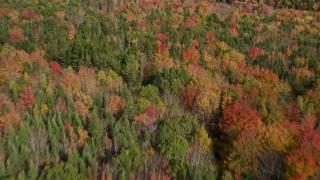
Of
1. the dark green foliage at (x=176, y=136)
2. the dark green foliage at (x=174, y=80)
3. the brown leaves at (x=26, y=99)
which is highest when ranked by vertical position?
the dark green foliage at (x=176, y=136)

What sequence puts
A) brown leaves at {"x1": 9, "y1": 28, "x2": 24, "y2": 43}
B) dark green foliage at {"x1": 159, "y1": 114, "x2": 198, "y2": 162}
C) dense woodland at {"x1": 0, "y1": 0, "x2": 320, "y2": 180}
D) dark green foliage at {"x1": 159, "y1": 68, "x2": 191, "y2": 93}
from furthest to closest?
brown leaves at {"x1": 9, "y1": 28, "x2": 24, "y2": 43}
dark green foliage at {"x1": 159, "y1": 68, "x2": 191, "y2": 93}
dark green foliage at {"x1": 159, "y1": 114, "x2": 198, "y2": 162}
dense woodland at {"x1": 0, "y1": 0, "x2": 320, "y2": 180}

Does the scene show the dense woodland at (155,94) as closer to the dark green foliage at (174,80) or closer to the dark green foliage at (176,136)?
the dark green foliage at (176,136)

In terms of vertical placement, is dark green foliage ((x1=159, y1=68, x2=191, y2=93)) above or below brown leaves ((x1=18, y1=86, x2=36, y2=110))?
above

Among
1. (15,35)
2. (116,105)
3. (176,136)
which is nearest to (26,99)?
(116,105)

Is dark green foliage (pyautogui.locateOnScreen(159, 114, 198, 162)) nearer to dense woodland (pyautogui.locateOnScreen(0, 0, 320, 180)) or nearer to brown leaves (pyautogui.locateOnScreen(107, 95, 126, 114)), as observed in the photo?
dense woodland (pyautogui.locateOnScreen(0, 0, 320, 180))

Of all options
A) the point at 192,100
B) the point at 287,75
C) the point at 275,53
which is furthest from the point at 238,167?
the point at 275,53

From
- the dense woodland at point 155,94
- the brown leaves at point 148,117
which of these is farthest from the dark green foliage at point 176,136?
the brown leaves at point 148,117

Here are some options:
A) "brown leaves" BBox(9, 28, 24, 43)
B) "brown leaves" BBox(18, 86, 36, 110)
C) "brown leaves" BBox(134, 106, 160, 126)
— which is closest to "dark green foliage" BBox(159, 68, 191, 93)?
"brown leaves" BBox(134, 106, 160, 126)

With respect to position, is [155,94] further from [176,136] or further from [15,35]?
[15,35]

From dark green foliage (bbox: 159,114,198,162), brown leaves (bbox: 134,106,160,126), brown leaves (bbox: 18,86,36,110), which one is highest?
dark green foliage (bbox: 159,114,198,162)

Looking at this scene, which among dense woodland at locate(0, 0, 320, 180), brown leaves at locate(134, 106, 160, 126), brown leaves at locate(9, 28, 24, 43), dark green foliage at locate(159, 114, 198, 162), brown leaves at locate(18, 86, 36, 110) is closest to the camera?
dense woodland at locate(0, 0, 320, 180)
